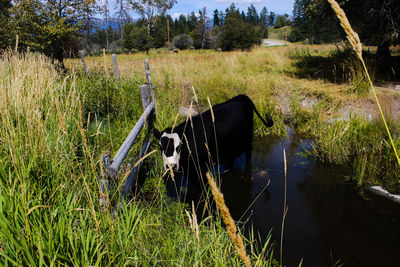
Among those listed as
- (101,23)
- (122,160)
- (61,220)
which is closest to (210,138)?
(122,160)

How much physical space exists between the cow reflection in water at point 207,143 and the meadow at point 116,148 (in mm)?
444

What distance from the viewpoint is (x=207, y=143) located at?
3564 mm

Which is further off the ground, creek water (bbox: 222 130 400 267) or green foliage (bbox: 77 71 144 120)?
green foliage (bbox: 77 71 144 120)

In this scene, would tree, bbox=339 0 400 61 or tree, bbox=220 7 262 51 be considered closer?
tree, bbox=339 0 400 61

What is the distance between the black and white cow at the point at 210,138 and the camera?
10.6ft

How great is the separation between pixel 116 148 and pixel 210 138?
4.89ft

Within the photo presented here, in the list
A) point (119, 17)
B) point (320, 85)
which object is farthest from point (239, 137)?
point (119, 17)

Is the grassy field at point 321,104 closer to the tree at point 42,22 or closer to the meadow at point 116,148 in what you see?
the meadow at point 116,148

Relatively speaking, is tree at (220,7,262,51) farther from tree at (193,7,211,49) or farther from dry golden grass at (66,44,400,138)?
dry golden grass at (66,44,400,138)

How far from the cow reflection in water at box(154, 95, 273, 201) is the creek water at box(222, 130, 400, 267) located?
407 mm

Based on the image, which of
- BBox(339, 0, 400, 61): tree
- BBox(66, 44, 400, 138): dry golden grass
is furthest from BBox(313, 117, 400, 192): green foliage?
BBox(339, 0, 400, 61): tree

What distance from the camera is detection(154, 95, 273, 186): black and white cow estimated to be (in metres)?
3.24

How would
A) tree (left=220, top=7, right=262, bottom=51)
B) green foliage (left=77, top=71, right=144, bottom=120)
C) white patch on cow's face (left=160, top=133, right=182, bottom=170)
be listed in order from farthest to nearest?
Answer: 1. tree (left=220, top=7, right=262, bottom=51)
2. green foliage (left=77, top=71, right=144, bottom=120)
3. white patch on cow's face (left=160, top=133, right=182, bottom=170)

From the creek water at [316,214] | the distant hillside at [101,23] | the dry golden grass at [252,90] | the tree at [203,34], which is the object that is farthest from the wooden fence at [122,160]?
the tree at [203,34]
